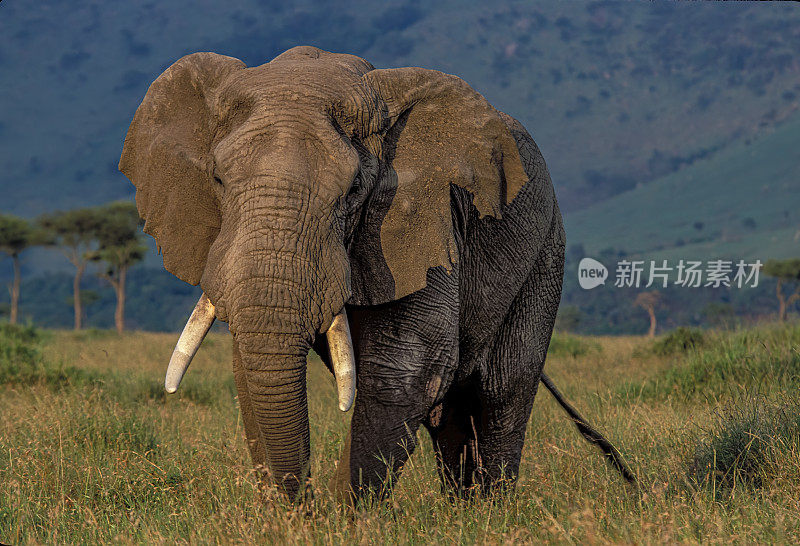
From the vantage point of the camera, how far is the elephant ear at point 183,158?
4.10 meters

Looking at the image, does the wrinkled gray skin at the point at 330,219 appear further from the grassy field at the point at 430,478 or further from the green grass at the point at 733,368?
the green grass at the point at 733,368

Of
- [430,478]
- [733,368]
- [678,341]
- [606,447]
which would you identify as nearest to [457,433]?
[430,478]

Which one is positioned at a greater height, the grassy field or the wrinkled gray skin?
the wrinkled gray skin

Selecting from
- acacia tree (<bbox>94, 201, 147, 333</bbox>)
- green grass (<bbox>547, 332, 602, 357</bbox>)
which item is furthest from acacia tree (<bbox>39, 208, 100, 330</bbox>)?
green grass (<bbox>547, 332, 602, 357</bbox>)

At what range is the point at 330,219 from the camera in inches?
139

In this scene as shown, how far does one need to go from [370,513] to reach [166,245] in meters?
1.55

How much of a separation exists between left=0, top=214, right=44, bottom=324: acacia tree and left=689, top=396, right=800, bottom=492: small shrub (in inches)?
1598

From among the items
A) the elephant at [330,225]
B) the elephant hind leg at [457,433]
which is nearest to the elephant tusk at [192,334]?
the elephant at [330,225]

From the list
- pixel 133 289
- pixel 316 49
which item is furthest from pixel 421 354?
pixel 133 289

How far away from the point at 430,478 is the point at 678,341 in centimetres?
870

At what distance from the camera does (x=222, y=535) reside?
363 cm

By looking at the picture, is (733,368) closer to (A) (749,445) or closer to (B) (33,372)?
(A) (749,445)

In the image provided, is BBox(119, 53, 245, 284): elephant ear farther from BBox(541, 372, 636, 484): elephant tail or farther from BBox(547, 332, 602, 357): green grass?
BBox(547, 332, 602, 357): green grass

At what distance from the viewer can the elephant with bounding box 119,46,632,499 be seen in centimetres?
346
